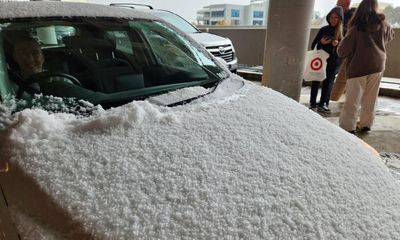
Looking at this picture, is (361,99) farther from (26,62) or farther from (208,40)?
(26,62)

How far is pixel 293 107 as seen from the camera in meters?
1.83

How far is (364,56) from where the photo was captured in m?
3.96

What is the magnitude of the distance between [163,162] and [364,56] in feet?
11.9

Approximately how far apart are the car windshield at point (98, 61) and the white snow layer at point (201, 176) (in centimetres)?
29

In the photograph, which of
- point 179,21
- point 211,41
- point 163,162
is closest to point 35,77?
point 163,162

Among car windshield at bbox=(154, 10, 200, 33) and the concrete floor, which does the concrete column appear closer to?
the concrete floor

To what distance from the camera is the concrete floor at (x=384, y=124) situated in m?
3.99

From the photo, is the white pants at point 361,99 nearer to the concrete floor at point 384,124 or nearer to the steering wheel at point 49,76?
the concrete floor at point 384,124

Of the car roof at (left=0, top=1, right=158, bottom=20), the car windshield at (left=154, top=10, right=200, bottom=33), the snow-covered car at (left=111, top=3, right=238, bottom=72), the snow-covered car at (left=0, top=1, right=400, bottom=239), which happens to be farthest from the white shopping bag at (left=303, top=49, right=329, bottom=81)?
the car roof at (left=0, top=1, right=158, bottom=20)

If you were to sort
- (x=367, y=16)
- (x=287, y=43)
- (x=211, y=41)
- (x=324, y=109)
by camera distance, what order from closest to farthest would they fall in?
(x=367, y=16), (x=287, y=43), (x=324, y=109), (x=211, y=41)

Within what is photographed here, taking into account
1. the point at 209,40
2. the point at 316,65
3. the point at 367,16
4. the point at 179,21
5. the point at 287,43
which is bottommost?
the point at 316,65

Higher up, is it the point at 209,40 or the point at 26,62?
the point at 26,62

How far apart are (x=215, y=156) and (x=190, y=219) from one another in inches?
12.3

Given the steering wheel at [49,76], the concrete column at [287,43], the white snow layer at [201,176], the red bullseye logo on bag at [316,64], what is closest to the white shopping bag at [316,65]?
the red bullseye logo on bag at [316,64]
